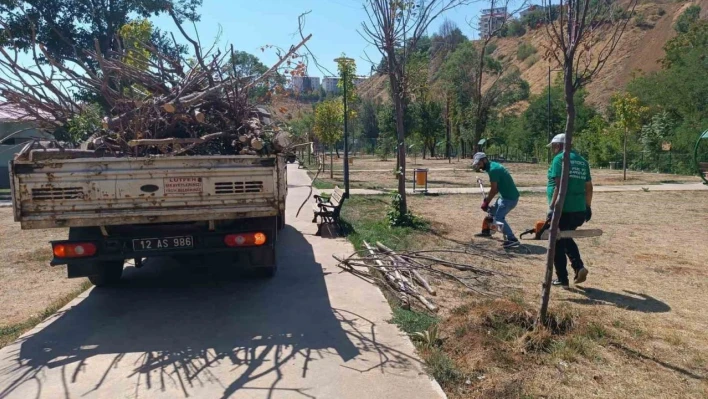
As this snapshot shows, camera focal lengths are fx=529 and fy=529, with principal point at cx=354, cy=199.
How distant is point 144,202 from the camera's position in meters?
5.40

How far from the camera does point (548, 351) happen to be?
429 cm

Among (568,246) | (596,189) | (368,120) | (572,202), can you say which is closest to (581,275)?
(568,246)

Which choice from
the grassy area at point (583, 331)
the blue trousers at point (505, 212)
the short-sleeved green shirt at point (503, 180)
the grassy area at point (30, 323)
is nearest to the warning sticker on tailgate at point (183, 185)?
the grassy area at point (30, 323)

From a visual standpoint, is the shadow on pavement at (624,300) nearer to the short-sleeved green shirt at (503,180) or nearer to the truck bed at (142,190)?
the short-sleeved green shirt at (503,180)

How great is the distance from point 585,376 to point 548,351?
45cm

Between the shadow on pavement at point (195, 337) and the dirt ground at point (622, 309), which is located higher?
the dirt ground at point (622, 309)

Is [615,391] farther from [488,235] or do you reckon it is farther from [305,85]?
[305,85]

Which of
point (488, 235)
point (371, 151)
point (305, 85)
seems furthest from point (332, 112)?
point (371, 151)

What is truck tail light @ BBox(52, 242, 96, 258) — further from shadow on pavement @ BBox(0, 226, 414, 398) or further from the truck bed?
shadow on pavement @ BBox(0, 226, 414, 398)

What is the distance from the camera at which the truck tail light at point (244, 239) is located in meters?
5.80

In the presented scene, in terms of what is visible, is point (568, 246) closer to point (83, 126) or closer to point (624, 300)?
point (624, 300)

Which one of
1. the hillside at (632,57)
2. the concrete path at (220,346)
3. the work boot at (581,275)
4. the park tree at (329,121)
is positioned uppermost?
the hillside at (632,57)

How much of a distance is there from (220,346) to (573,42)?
390cm

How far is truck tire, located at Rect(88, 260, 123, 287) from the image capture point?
6468 millimetres
